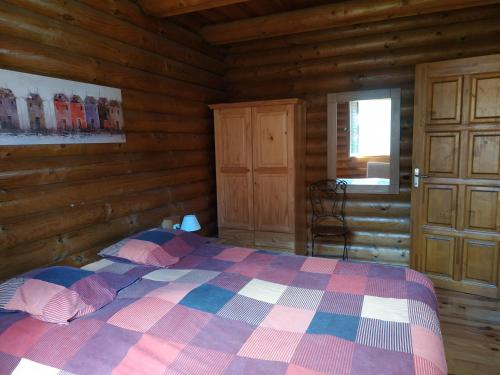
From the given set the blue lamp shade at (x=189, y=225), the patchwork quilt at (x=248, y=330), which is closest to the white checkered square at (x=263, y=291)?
the patchwork quilt at (x=248, y=330)

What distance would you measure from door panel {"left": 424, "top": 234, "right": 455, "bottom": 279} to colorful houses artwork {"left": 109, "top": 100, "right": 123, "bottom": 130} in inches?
114

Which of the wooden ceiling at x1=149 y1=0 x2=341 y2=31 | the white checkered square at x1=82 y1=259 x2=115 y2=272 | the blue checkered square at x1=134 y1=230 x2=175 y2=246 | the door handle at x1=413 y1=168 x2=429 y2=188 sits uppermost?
the wooden ceiling at x1=149 y1=0 x2=341 y2=31

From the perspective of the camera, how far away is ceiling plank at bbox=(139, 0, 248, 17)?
2709 millimetres

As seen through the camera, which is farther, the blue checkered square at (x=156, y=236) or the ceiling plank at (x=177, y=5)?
the ceiling plank at (x=177, y=5)

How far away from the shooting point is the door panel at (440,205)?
3.15m

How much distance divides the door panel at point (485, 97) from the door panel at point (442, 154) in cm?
23

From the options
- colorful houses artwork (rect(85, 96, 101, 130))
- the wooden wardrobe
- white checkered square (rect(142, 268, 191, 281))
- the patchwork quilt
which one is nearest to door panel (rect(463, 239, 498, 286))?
the patchwork quilt

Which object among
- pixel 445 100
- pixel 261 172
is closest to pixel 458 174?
pixel 445 100

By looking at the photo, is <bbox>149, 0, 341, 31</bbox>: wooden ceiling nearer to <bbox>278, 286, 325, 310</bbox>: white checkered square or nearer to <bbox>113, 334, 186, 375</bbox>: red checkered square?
<bbox>278, 286, 325, 310</bbox>: white checkered square

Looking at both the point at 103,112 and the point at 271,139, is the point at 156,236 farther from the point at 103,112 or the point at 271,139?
the point at 271,139

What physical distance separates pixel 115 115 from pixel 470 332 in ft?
10.0

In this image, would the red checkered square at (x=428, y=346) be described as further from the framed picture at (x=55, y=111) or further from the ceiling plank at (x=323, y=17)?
the ceiling plank at (x=323, y=17)

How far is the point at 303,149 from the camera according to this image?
390 centimetres

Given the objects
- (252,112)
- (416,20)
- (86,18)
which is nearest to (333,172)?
(252,112)
